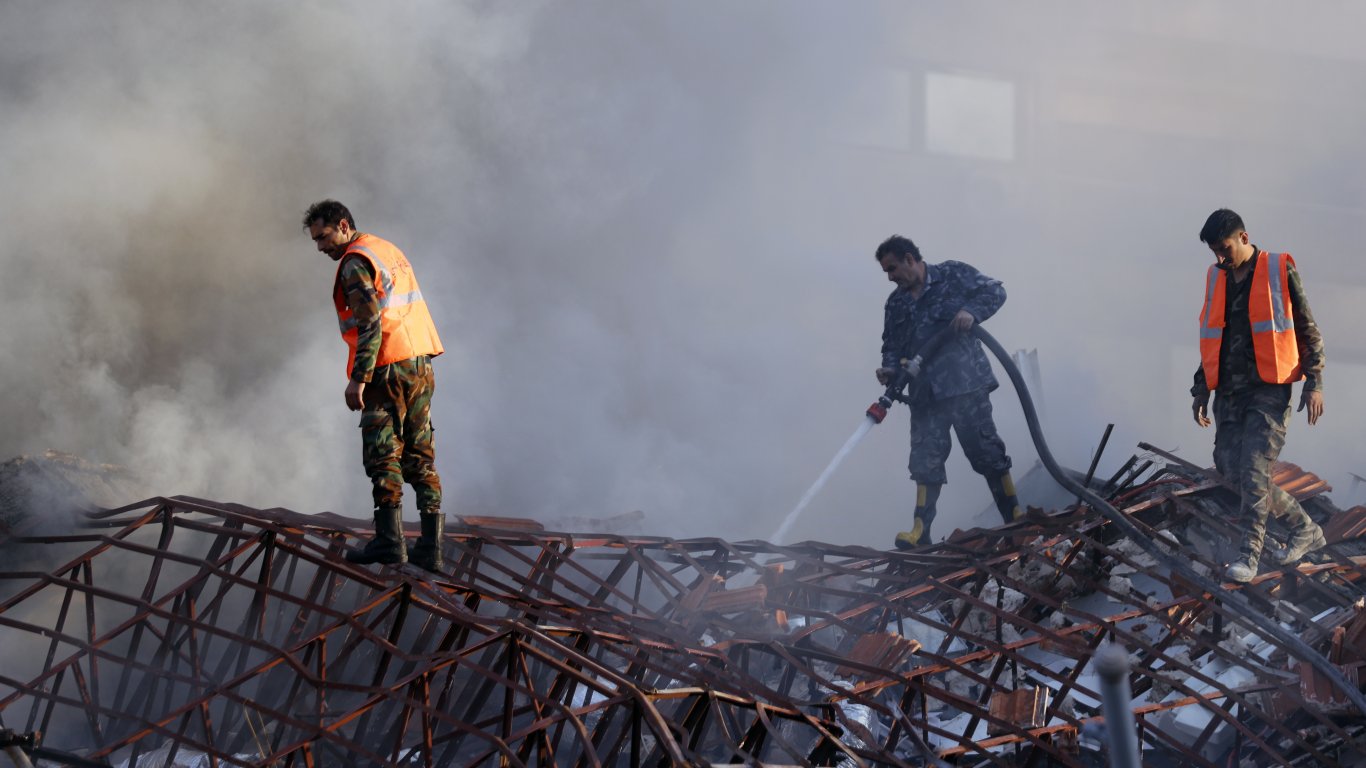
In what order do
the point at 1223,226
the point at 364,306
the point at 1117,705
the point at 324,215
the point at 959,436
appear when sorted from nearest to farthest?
the point at 1117,705
the point at 364,306
the point at 324,215
the point at 1223,226
the point at 959,436

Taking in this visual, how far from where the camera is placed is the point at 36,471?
7.91 meters

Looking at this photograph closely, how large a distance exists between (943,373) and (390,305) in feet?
13.7

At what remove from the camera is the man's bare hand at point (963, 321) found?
26.8 feet

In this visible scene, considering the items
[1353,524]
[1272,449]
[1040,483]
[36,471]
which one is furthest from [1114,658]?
[1040,483]

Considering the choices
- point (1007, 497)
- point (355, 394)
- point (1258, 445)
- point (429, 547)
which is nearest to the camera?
Answer: point (355, 394)

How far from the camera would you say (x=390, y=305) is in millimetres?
5754

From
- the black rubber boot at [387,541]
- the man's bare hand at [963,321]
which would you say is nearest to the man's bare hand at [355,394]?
the black rubber boot at [387,541]

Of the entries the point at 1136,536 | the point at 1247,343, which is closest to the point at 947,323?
the point at 1136,536

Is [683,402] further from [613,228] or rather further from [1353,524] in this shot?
[1353,524]

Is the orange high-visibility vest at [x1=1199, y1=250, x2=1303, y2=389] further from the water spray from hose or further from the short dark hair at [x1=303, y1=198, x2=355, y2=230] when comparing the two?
the short dark hair at [x1=303, y1=198, x2=355, y2=230]

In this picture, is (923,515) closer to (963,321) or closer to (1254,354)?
(963,321)

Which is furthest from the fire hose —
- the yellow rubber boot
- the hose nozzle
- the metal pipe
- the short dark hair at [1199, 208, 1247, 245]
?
the metal pipe

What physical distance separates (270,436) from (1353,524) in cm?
876

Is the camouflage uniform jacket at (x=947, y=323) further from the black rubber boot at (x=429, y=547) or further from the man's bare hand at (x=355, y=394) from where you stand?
the man's bare hand at (x=355, y=394)
